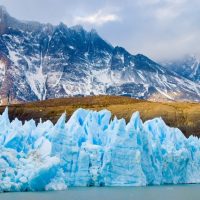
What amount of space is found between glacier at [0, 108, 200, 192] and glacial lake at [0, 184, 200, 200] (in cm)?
87

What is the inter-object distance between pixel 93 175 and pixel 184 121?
5772 cm

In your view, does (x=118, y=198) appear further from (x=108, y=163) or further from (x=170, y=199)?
(x=108, y=163)

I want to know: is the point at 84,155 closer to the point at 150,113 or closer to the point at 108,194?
the point at 108,194

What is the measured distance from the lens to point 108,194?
27109 mm

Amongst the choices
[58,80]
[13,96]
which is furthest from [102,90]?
[13,96]

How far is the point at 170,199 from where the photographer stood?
25.6 meters

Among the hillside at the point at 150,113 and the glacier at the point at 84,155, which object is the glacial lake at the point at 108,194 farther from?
the hillside at the point at 150,113

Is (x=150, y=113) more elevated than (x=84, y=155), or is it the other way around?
(x=150, y=113)

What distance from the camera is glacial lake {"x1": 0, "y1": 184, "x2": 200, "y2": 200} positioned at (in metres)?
25.0

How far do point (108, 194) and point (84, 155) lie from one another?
14.0 ft

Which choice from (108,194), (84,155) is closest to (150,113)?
(84,155)

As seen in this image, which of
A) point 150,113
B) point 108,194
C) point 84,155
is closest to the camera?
point 108,194

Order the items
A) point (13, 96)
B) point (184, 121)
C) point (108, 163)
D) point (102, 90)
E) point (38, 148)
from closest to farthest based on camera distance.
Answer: point (38, 148) → point (108, 163) → point (184, 121) → point (13, 96) → point (102, 90)

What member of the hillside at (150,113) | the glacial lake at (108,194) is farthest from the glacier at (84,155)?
the hillside at (150,113)
